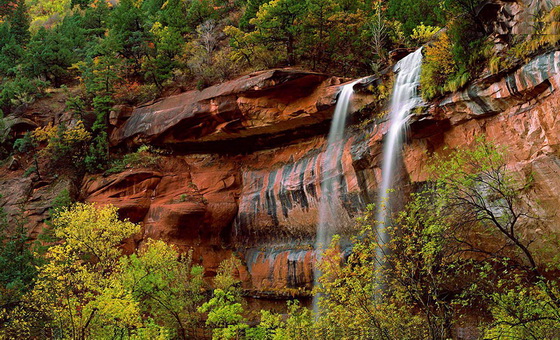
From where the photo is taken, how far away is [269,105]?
985 inches

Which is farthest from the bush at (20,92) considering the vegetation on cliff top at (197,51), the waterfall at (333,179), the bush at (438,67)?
the bush at (438,67)

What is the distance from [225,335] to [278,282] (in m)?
8.88

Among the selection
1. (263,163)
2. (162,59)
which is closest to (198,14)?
(162,59)

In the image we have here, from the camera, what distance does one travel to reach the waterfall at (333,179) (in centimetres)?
2184

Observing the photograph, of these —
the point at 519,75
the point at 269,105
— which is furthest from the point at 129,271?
the point at 519,75

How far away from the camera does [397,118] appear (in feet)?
Result: 64.1

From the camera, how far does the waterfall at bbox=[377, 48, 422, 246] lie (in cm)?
1898

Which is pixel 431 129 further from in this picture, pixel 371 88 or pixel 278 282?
pixel 278 282

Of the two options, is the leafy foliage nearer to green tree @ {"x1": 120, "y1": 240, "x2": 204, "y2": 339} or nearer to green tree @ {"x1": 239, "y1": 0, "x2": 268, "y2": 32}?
green tree @ {"x1": 120, "y1": 240, "x2": 204, "y2": 339}

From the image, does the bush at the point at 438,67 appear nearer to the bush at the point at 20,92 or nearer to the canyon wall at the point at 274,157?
the canyon wall at the point at 274,157

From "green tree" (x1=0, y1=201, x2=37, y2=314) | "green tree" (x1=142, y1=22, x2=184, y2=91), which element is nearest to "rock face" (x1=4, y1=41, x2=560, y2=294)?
"green tree" (x1=0, y1=201, x2=37, y2=314)

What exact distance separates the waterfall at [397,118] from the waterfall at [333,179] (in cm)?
281

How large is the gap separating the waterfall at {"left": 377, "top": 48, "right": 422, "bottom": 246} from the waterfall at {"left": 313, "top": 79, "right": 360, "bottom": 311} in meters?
2.81

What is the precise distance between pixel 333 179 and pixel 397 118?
491cm
